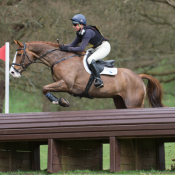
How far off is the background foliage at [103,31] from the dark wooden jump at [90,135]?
17.0 feet

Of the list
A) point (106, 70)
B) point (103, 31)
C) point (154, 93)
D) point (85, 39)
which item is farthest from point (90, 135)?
point (103, 31)

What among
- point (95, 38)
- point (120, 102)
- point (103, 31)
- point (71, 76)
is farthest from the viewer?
point (103, 31)

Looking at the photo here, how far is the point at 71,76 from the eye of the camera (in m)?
5.19

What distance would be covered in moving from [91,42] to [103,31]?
519 centimetres

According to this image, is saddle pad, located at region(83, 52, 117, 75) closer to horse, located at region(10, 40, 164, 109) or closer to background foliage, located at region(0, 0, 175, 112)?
horse, located at region(10, 40, 164, 109)

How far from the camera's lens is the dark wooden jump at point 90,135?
3990 mm

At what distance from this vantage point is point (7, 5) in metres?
9.90

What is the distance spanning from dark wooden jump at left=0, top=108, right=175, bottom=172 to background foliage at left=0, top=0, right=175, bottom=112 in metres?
5.19

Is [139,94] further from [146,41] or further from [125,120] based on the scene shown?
[146,41]

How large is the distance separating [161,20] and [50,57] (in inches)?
286

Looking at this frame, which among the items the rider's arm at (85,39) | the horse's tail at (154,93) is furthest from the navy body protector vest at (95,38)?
the horse's tail at (154,93)

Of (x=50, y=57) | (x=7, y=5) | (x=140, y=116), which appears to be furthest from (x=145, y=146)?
(x=7, y=5)

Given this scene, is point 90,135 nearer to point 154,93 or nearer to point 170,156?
point 170,156

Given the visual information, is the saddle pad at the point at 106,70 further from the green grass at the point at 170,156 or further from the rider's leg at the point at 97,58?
the green grass at the point at 170,156
